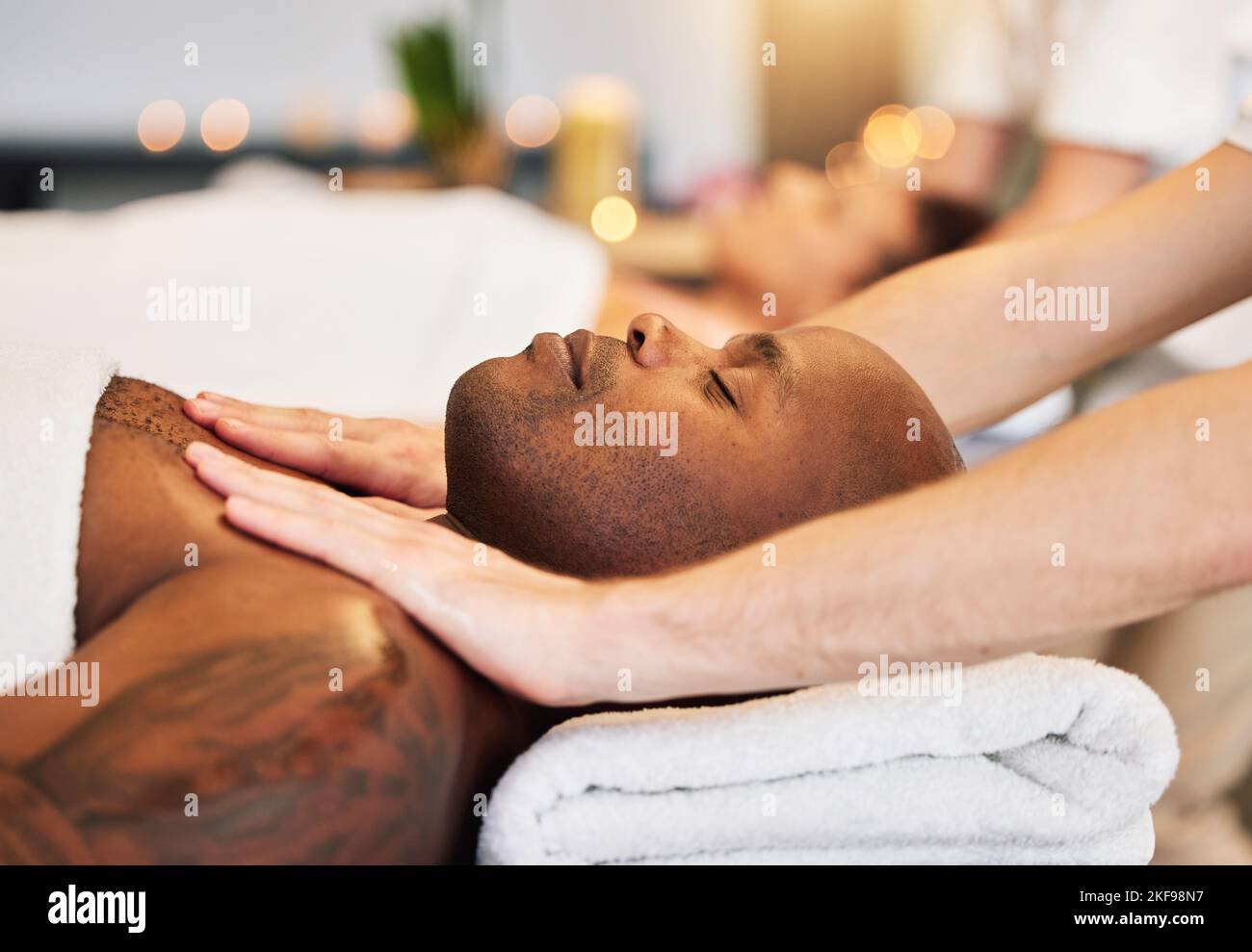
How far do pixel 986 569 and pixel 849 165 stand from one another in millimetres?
2532

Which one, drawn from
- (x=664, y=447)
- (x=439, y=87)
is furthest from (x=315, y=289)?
(x=439, y=87)

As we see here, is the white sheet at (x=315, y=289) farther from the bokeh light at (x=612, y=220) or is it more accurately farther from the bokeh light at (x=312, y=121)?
the bokeh light at (x=312, y=121)

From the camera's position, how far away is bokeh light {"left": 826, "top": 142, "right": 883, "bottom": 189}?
254 cm

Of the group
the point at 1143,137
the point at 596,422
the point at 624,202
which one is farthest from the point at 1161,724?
the point at 624,202

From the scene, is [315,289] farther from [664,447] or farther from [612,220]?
[612,220]

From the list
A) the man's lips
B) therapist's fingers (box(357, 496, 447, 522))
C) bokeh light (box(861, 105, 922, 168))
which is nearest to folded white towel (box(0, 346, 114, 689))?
therapist's fingers (box(357, 496, 447, 522))

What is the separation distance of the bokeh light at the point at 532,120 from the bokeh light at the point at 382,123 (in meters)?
0.31

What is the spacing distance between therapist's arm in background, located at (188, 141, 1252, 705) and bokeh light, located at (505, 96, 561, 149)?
2.93 m

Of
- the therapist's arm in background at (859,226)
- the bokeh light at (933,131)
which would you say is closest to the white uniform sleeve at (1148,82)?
the therapist's arm in background at (859,226)

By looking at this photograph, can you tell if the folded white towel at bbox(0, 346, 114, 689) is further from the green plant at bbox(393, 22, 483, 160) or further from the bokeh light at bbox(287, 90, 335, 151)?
the bokeh light at bbox(287, 90, 335, 151)

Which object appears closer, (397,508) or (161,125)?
(397,508)

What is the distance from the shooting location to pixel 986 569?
608 millimetres

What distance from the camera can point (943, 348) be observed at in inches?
41.3

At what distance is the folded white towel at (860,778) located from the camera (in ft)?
2.07
